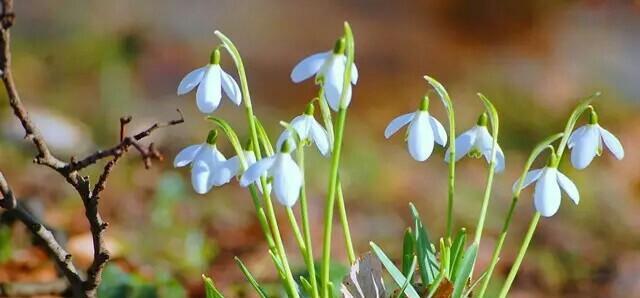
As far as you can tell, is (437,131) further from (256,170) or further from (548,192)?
(256,170)

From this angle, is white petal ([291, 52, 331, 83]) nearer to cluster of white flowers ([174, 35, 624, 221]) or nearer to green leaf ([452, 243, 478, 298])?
cluster of white flowers ([174, 35, 624, 221])

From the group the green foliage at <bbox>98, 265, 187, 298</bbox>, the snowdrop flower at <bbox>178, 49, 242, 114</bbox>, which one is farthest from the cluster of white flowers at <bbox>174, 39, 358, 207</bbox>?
the green foliage at <bbox>98, 265, 187, 298</bbox>

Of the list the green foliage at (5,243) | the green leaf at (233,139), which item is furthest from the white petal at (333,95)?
the green foliage at (5,243)

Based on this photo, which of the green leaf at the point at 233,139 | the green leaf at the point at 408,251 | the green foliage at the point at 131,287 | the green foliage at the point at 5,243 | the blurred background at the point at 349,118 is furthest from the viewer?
the blurred background at the point at 349,118

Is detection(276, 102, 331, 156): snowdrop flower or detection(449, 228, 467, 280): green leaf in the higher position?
detection(276, 102, 331, 156): snowdrop flower

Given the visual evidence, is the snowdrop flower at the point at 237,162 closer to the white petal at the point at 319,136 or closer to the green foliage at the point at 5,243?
the white petal at the point at 319,136

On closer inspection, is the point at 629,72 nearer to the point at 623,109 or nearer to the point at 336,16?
the point at 623,109

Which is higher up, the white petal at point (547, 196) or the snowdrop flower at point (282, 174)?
the snowdrop flower at point (282, 174)

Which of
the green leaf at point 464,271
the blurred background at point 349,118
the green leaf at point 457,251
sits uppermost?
the blurred background at point 349,118
